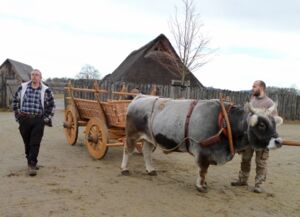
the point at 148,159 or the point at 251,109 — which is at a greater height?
the point at 251,109

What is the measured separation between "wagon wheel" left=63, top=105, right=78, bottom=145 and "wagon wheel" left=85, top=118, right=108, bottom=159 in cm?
100

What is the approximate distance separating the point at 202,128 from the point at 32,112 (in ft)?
9.31

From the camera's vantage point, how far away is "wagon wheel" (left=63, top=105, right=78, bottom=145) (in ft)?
31.4

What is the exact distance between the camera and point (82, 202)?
5.45 m

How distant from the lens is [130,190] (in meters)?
6.21

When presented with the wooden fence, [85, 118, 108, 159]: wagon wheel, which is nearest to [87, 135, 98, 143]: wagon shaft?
[85, 118, 108, 159]: wagon wheel

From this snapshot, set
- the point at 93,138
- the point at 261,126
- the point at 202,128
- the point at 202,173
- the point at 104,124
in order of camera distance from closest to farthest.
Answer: the point at 261,126 < the point at 202,128 < the point at 202,173 < the point at 104,124 < the point at 93,138

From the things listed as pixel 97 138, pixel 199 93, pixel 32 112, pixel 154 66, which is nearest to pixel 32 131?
pixel 32 112

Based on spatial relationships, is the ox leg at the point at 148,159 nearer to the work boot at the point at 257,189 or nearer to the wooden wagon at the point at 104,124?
the wooden wagon at the point at 104,124

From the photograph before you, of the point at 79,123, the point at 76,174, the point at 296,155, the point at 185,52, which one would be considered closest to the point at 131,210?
the point at 76,174

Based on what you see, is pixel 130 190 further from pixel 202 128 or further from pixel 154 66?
pixel 154 66

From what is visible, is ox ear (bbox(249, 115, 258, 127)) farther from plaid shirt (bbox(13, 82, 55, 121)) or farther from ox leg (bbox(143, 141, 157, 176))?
plaid shirt (bbox(13, 82, 55, 121))

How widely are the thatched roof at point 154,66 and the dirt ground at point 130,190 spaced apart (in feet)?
59.3

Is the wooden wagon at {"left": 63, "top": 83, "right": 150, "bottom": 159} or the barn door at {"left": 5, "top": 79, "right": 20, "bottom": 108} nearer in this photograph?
the wooden wagon at {"left": 63, "top": 83, "right": 150, "bottom": 159}
